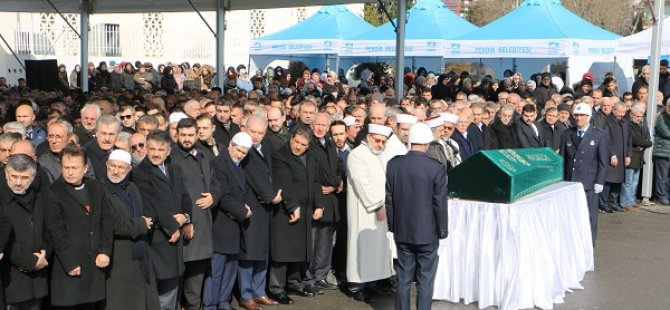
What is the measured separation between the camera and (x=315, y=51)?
1046 inches

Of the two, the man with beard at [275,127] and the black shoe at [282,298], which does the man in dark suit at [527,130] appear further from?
the black shoe at [282,298]

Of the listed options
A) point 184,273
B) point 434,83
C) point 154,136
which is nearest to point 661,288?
point 184,273

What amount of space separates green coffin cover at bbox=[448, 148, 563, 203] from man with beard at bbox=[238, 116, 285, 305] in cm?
168

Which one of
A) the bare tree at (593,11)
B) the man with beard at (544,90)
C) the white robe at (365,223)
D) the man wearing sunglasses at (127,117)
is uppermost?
the bare tree at (593,11)

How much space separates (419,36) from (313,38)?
3855mm

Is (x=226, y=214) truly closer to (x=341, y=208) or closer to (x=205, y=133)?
(x=205, y=133)

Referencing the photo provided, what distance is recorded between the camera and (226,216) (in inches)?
311

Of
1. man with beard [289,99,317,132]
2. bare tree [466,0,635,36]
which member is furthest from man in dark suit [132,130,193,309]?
bare tree [466,0,635,36]

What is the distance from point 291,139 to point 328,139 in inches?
23.9

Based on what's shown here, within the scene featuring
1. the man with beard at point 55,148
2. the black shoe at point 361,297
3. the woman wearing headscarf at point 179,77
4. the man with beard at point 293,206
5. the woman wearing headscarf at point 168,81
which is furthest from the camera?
the woman wearing headscarf at point 179,77

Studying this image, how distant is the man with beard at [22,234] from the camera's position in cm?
593

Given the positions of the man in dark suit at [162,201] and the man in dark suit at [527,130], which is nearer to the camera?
the man in dark suit at [162,201]

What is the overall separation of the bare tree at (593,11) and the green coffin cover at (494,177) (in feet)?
142

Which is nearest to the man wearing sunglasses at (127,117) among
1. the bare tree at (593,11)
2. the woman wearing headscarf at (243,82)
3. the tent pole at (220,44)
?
the tent pole at (220,44)
